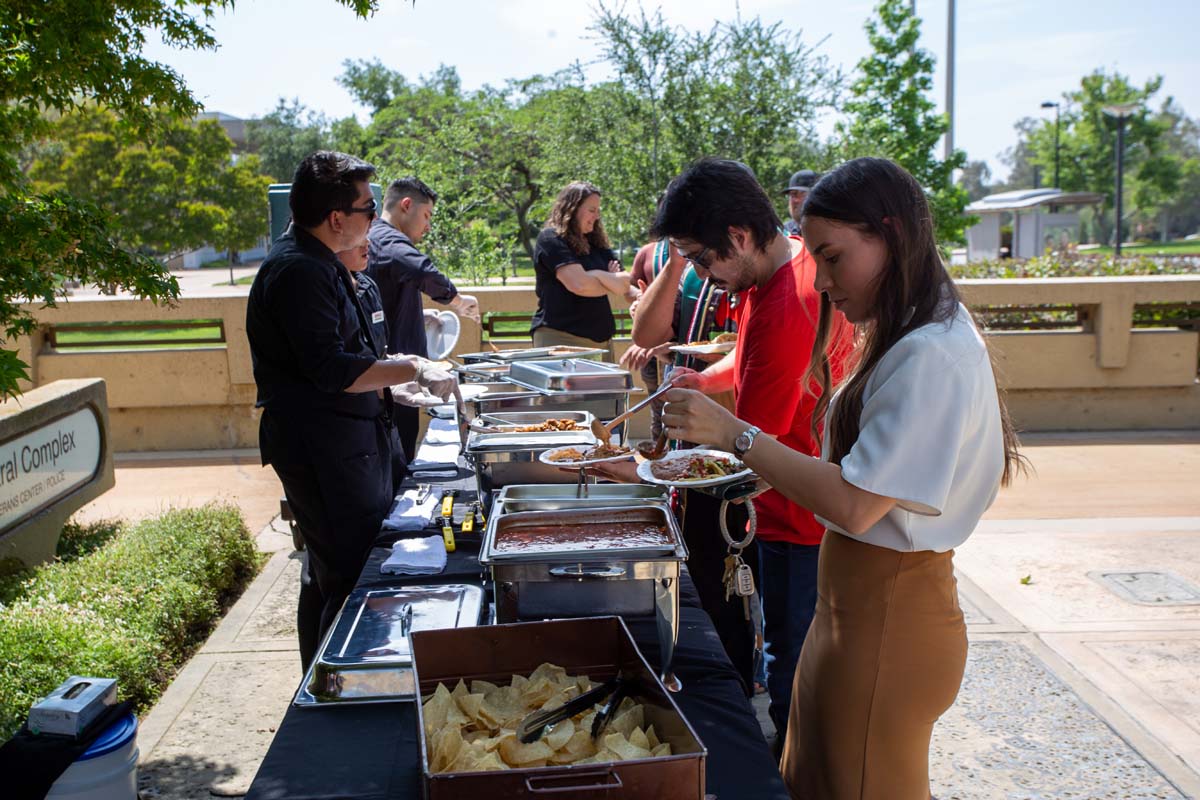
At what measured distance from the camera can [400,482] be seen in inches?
146

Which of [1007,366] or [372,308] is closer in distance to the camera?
[372,308]

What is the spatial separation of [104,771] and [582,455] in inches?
55.0

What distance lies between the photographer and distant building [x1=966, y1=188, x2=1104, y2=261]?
25.4 metres

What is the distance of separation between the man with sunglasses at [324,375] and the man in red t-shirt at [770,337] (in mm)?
972

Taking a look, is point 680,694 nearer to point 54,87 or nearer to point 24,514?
point 54,87

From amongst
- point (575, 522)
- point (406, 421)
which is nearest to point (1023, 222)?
point (406, 421)

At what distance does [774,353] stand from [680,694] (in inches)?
33.7

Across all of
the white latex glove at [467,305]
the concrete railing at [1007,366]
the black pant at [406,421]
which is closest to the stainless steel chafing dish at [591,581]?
the black pant at [406,421]

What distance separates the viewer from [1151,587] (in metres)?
4.43

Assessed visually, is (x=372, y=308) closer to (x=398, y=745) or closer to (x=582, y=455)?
(x=582, y=455)

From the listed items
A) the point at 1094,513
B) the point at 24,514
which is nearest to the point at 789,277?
the point at 24,514

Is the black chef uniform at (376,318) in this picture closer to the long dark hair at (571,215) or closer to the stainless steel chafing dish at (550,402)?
the stainless steel chafing dish at (550,402)

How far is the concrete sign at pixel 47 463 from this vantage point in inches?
166

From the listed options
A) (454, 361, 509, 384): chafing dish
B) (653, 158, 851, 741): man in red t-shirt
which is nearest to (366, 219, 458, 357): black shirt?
(454, 361, 509, 384): chafing dish
